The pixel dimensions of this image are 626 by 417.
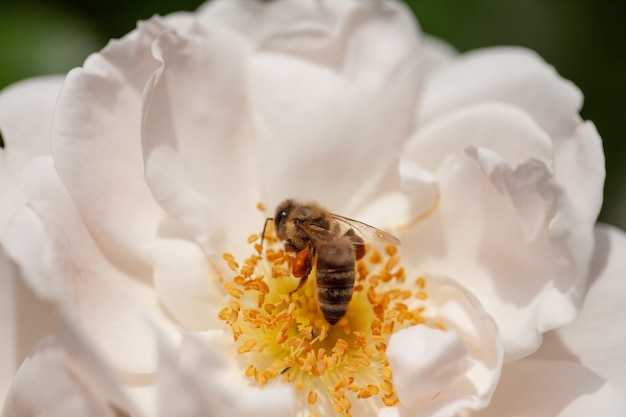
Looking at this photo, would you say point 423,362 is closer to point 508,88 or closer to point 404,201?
point 404,201

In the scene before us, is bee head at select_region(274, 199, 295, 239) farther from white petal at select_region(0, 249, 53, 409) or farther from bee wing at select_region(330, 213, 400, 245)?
white petal at select_region(0, 249, 53, 409)

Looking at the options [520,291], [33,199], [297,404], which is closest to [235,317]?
[297,404]

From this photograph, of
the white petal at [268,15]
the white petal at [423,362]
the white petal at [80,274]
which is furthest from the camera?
the white petal at [268,15]

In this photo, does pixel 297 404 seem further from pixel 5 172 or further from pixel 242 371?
pixel 5 172

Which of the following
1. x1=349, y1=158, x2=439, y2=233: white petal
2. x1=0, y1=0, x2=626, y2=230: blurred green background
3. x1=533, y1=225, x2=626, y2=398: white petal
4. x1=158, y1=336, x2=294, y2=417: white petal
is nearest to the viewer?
x1=158, y1=336, x2=294, y2=417: white petal

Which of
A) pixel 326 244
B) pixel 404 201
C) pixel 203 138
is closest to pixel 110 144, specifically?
pixel 203 138

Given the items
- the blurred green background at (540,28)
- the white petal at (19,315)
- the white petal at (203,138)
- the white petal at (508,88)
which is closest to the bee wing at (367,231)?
the white petal at (203,138)

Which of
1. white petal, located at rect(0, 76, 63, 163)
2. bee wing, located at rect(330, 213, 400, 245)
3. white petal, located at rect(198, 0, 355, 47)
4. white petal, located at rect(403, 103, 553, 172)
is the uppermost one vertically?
white petal, located at rect(198, 0, 355, 47)

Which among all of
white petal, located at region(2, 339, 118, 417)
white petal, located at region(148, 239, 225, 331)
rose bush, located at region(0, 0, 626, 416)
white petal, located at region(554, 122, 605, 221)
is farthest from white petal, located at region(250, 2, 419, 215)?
white petal, located at region(2, 339, 118, 417)

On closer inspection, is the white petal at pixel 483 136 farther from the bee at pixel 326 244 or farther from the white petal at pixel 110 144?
the white petal at pixel 110 144
